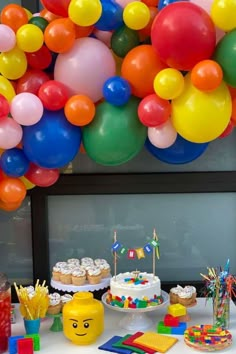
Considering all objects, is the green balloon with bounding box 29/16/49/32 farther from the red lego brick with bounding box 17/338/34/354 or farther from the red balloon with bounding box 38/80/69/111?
the red lego brick with bounding box 17/338/34/354

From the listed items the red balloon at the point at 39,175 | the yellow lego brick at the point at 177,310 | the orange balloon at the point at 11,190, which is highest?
the red balloon at the point at 39,175

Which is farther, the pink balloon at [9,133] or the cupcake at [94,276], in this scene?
the cupcake at [94,276]

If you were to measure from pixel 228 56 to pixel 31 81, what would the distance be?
622 millimetres

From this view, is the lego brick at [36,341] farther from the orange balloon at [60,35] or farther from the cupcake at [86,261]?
the orange balloon at [60,35]

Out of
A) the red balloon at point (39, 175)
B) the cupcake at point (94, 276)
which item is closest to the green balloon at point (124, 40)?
the red balloon at point (39, 175)

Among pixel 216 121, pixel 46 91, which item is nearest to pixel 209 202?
pixel 216 121

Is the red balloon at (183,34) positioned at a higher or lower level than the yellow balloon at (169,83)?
higher

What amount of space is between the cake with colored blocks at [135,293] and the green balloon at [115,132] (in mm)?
496

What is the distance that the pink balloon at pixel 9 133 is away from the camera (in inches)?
63.9

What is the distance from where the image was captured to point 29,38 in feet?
5.32

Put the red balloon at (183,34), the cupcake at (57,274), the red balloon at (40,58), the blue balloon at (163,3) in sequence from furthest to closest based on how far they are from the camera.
→ the cupcake at (57,274), the red balloon at (40,58), the blue balloon at (163,3), the red balloon at (183,34)

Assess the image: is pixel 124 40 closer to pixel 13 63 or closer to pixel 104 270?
pixel 13 63

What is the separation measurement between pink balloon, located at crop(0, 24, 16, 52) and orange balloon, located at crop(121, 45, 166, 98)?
350mm

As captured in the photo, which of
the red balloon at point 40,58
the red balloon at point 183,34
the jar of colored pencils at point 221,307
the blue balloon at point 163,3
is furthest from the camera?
the jar of colored pencils at point 221,307
